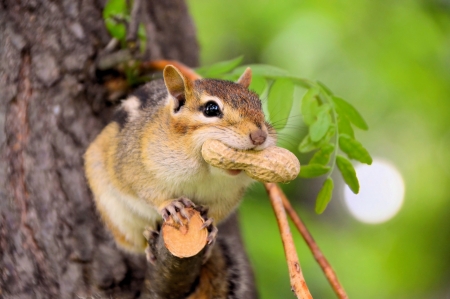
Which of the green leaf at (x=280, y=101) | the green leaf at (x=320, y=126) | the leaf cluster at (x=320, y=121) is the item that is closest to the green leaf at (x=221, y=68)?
the leaf cluster at (x=320, y=121)

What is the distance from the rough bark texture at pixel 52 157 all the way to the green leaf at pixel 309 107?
114cm

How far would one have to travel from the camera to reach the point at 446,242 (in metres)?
4.67

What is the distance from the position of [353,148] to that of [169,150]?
0.71m

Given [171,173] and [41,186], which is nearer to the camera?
[171,173]

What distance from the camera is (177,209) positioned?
1.94 metres

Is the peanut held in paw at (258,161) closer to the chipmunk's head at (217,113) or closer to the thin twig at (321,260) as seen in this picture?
the chipmunk's head at (217,113)

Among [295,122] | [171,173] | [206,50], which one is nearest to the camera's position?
[171,173]

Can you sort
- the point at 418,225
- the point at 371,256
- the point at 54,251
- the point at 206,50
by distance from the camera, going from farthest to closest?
the point at 206,50, the point at 418,225, the point at 371,256, the point at 54,251

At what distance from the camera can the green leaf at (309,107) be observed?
7.01 ft

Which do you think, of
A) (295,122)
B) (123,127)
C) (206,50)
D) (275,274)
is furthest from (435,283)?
(123,127)

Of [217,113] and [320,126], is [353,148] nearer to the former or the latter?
[320,126]

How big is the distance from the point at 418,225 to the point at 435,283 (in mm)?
603

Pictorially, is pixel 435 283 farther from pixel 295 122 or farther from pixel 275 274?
pixel 295 122

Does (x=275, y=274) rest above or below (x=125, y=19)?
below
